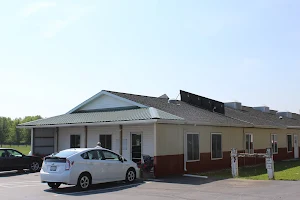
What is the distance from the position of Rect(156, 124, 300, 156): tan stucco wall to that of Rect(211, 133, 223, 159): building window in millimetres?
289

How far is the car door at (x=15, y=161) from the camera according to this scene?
18858mm

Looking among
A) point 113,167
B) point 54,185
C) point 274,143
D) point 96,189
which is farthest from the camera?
point 274,143

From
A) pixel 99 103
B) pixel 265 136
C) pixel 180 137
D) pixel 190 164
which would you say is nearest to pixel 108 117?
pixel 99 103

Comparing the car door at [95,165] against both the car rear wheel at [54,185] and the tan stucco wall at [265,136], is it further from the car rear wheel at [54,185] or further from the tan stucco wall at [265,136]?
the tan stucco wall at [265,136]

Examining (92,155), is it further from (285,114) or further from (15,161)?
(285,114)

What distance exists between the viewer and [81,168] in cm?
1286

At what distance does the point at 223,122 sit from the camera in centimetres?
2070

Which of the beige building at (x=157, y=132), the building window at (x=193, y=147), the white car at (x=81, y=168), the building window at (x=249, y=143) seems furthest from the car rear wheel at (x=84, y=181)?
the building window at (x=249, y=143)

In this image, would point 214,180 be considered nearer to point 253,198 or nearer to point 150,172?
point 150,172

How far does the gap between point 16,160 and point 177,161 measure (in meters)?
8.37

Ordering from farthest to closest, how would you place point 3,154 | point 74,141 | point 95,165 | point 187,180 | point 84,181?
point 74,141
point 3,154
point 187,180
point 95,165
point 84,181

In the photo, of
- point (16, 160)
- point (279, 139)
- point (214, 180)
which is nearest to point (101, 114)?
point (16, 160)

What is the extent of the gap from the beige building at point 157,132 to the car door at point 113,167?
255cm

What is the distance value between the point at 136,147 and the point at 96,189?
5.54 meters
